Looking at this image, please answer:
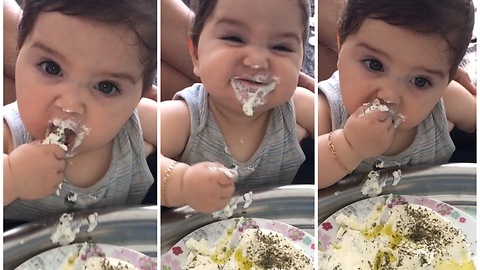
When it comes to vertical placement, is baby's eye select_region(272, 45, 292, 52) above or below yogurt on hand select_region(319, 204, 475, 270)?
above

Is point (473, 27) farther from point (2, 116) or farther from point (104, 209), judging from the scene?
point (2, 116)

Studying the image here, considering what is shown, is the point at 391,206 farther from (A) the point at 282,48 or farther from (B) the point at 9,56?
(B) the point at 9,56

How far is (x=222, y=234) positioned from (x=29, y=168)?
37 centimetres

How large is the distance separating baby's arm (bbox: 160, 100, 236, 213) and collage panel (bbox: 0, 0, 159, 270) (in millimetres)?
21

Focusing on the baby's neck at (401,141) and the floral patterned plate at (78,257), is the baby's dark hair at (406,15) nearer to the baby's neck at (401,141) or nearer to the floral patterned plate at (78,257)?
the baby's neck at (401,141)

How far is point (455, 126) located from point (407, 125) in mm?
120

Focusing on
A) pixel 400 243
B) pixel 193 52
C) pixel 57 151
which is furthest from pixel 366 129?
pixel 57 151

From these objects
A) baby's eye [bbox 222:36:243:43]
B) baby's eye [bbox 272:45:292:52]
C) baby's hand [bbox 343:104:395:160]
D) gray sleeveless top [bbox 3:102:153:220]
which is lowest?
gray sleeveless top [bbox 3:102:153:220]

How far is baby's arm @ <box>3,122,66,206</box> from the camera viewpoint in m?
0.98

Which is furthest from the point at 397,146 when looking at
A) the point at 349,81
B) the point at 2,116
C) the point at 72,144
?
the point at 2,116

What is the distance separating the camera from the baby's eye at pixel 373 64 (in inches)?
43.2

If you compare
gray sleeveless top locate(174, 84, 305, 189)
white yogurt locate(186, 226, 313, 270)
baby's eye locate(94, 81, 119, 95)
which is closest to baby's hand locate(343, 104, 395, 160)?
gray sleeveless top locate(174, 84, 305, 189)

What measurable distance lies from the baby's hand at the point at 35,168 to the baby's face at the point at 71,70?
0.03 meters

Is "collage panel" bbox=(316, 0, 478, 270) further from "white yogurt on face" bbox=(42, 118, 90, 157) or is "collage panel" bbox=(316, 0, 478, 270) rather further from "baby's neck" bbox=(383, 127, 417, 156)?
"white yogurt on face" bbox=(42, 118, 90, 157)
